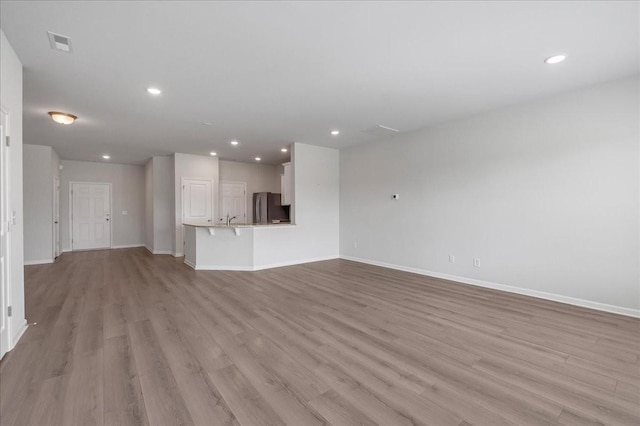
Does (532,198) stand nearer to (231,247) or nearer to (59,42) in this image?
(231,247)

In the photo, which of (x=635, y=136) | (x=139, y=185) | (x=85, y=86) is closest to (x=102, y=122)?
→ (x=85, y=86)

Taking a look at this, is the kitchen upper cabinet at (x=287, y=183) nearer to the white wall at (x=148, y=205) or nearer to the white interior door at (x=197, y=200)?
the white interior door at (x=197, y=200)

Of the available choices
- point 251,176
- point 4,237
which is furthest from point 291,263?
point 4,237

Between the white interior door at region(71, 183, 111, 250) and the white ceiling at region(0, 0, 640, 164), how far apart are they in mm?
4321

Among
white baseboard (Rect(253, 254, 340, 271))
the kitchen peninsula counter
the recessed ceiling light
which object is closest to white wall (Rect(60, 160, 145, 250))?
the kitchen peninsula counter

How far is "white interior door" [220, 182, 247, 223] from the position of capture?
28.8 feet

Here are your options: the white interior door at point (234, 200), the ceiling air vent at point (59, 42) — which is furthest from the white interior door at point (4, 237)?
the white interior door at point (234, 200)

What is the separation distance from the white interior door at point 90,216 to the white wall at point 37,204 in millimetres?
1960

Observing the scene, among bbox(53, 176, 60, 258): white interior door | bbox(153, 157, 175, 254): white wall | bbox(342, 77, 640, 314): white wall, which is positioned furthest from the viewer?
bbox(153, 157, 175, 254): white wall

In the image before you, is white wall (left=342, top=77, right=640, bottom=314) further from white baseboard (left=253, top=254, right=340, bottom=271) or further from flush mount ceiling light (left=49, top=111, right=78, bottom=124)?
flush mount ceiling light (left=49, top=111, right=78, bottom=124)

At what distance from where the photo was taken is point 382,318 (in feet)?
10.4

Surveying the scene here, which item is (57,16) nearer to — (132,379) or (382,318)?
(132,379)

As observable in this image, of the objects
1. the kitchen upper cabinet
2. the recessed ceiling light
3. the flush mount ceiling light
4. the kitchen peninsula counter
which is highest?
the recessed ceiling light

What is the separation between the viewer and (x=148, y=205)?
330 inches
